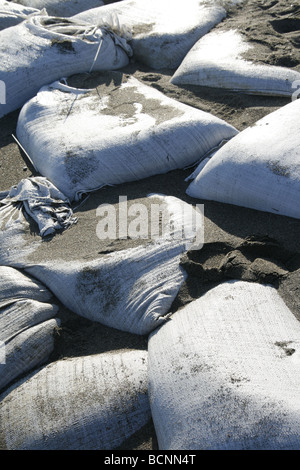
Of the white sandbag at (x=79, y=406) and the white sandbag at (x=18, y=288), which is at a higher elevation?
the white sandbag at (x=18, y=288)

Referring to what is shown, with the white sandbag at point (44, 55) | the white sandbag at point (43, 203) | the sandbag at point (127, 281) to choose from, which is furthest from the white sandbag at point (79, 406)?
the white sandbag at point (44, 55)

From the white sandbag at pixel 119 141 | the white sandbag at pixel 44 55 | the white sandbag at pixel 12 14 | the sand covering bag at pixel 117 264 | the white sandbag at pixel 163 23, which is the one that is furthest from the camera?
the white sandbag at pixel 12 14

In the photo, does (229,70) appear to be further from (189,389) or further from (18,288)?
(189,389)

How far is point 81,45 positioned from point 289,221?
6.05ft

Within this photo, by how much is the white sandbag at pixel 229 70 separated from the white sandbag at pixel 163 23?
0.50 feet

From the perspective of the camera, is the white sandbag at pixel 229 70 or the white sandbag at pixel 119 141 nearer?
the white sandbag at pixel 119 141

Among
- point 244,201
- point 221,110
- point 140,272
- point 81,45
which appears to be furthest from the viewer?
point 81,45

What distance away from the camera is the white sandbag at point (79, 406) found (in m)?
1.66

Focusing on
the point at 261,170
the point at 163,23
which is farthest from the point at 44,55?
the point at 261,170

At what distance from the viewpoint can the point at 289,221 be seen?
211cm

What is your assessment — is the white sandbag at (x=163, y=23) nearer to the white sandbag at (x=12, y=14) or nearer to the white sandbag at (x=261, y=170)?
the white sandbag at (x=12, y=14)
